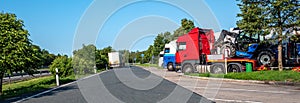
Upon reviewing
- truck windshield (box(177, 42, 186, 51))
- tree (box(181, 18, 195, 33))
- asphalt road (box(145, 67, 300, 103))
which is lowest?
asphalt road (box(145, 67, 300, 103))

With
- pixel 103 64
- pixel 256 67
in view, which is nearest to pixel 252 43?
pixel 256 67

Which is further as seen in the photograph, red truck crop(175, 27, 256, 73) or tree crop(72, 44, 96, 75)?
tree crop(72, 44, 96, 75)

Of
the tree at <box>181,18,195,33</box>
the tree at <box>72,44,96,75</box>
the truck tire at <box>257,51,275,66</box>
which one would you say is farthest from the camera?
the tree at <box>181,18,195,33</box>

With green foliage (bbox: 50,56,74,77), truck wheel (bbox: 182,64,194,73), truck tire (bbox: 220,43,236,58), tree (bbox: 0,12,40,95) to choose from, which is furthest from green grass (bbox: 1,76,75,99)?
truck tire (bbox: 220,43,236,58)

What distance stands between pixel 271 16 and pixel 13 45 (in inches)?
616

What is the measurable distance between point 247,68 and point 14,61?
51.9ft

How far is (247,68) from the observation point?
2250cm

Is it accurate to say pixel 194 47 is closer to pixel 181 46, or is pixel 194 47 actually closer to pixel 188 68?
pixel 181 46

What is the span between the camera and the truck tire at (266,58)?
22.3 metres

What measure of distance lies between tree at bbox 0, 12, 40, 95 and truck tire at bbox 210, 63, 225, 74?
550 inches

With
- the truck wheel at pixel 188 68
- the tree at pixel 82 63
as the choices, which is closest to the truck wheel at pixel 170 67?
the truck wheel at pixel 188 68

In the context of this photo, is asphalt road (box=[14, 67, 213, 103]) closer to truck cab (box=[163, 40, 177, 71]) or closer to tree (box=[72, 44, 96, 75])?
truck cab (box=[163, 40, 177, 71])

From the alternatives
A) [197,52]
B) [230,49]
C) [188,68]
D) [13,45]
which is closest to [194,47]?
[197,52]

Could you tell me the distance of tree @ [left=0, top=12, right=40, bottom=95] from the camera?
47.4ft
